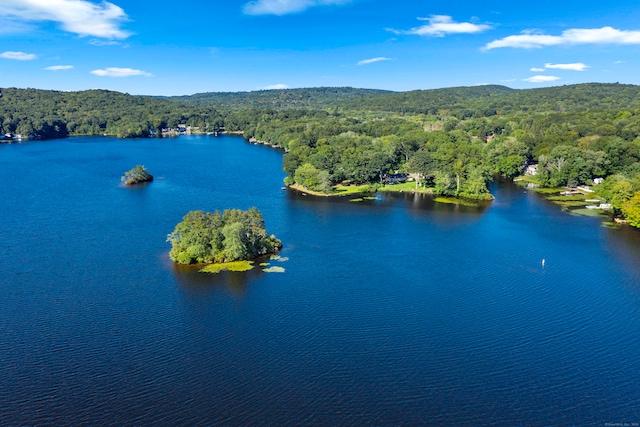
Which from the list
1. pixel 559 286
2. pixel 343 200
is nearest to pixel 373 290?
pixel 559 286

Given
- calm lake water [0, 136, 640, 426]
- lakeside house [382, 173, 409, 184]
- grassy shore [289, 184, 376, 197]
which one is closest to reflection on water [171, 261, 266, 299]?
calm lake water [0, 136, 640, 426]

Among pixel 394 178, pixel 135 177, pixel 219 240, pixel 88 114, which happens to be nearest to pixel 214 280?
pixel 219 240

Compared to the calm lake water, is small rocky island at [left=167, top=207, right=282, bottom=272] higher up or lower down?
higher up

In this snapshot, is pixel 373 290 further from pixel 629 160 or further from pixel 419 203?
pixel 629 160

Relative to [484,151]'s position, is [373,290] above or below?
below

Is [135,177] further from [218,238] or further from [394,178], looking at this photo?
[394,178]

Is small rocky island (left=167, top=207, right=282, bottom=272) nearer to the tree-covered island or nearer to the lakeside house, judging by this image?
the tree-covered island

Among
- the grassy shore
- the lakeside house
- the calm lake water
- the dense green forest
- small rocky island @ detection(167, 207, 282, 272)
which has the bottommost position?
the calm lake water
